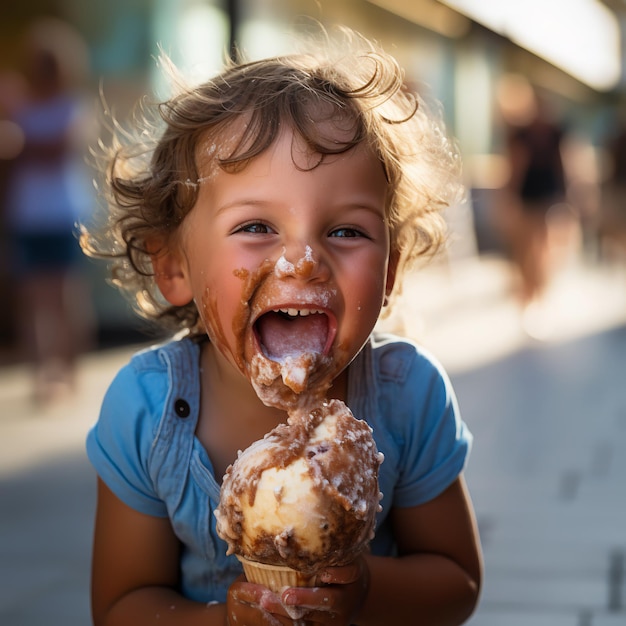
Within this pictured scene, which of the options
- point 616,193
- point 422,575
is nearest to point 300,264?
point 422,575

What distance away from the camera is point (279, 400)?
2100 millimetres

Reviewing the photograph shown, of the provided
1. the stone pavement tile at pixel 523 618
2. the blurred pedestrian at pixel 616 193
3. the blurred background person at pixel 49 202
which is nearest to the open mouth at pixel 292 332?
the stone pavement tile at pixel 523 618

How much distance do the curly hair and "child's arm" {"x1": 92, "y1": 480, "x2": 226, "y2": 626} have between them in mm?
508

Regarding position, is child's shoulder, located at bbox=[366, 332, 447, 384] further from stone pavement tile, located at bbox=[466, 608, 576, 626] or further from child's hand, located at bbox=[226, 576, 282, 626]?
stone pavement tile, located at bbox=[466, 608, 576, 626]

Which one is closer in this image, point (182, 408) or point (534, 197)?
point (182, 408)

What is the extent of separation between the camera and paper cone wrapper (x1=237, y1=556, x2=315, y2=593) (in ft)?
6.41

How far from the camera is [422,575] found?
92.0 inches

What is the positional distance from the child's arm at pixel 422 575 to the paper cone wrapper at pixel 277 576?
4cm

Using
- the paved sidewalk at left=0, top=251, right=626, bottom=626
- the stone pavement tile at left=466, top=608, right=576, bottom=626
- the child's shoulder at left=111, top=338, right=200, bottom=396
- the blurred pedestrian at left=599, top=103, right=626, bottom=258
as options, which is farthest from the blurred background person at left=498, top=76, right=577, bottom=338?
the child's shoulder at left=111, top=338, right=200, bottom=396

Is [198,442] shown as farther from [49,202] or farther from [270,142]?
[49,202]

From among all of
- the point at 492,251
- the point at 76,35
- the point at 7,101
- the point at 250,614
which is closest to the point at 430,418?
the point at 250,614

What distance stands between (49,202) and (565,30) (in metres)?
23.8

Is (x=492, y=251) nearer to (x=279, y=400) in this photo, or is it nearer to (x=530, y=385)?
(x=530, y=385)

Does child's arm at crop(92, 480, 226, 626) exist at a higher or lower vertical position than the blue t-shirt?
lower
